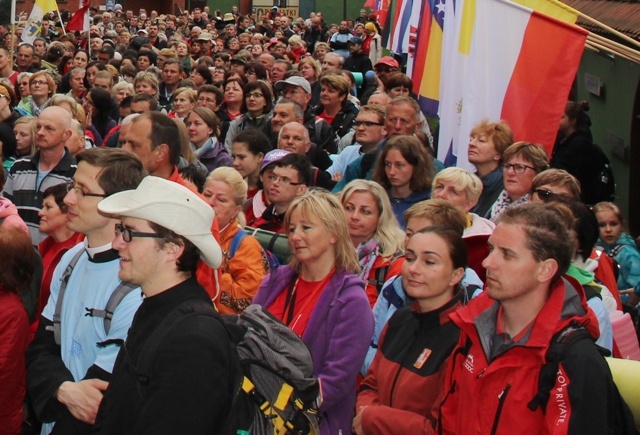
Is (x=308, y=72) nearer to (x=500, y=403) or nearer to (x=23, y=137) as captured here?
(x=23, y=137)

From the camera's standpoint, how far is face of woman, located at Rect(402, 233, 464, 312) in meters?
4.14

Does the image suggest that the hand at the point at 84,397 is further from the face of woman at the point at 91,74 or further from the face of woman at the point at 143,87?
the face of woman at the point at 91,74

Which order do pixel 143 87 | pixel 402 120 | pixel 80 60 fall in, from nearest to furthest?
pixel 402 120 < pixel 143 87 < pixel 80 60

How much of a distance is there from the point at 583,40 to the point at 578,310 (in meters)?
3.44

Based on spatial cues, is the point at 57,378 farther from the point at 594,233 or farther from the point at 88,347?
the point at 594,233

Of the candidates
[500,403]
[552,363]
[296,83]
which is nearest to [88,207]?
[500,403]

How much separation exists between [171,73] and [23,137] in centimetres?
525

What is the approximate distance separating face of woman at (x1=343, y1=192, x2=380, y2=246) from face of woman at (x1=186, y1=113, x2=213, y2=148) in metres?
3.24

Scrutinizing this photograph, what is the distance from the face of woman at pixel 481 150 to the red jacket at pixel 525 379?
3.00m

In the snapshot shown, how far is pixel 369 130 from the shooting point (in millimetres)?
8039

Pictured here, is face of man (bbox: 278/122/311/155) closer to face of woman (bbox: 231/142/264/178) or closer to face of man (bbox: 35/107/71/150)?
face of woman (bbox: 231/142/264/178)

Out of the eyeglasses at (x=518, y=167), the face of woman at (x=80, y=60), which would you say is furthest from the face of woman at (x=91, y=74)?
the eyeglasses at (x=518, y=167)

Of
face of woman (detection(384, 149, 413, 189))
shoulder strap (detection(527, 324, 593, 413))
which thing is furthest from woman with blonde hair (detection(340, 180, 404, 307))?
shoulder strap (detection(527, 324, 593, 413))

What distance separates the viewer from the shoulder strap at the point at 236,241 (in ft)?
17.4
